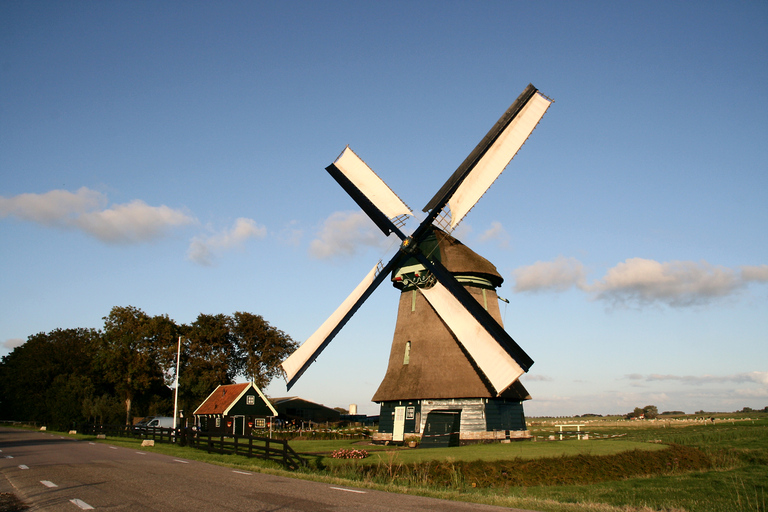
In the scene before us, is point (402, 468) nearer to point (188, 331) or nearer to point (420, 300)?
point (420, 300)

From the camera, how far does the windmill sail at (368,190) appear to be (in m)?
24.4

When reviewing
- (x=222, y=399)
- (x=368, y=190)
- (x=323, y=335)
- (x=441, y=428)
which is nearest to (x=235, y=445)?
(x=323, y=335)

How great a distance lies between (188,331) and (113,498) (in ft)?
163

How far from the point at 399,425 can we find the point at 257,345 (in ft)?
116

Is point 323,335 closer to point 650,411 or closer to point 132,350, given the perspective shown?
point 132,350

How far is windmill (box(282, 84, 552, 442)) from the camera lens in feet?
71.4

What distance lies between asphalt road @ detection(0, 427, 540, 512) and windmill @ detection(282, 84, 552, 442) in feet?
31.2

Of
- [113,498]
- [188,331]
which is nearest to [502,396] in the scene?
[113,498]

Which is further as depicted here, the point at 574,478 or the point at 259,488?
the point at 574,478

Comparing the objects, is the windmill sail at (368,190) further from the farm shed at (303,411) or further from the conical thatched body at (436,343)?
the farm shed at (303,411)

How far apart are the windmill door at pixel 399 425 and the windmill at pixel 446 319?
0.05 m

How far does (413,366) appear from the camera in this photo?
25406mm

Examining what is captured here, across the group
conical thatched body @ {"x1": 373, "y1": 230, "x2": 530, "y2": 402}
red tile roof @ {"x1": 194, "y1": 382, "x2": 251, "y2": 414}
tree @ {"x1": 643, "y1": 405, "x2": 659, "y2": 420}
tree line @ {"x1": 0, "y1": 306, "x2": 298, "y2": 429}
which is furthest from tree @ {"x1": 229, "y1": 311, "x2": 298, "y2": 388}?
tree @ {"x1": 643, "y1": 405, "x2": 659, "y2": 420}

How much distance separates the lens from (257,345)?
2260 inches
